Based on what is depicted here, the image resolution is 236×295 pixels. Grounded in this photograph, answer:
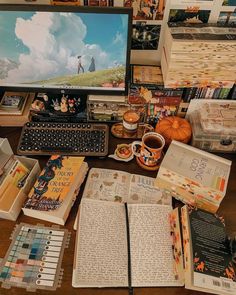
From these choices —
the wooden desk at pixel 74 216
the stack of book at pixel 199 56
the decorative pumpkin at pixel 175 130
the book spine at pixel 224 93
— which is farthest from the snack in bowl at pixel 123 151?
the book spine at pixel 224 93

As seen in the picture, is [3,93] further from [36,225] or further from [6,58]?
[36,225]

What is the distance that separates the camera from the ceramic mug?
943 millimetres

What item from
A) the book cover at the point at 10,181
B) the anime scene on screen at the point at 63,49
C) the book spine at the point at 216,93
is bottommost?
the book cover at the point at 10,181

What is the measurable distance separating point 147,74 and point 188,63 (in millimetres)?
182

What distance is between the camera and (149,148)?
0.93 m

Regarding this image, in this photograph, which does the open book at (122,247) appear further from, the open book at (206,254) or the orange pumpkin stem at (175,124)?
the orange pumpkin stem at (175,124)

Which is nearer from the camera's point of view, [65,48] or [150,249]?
[150,249]

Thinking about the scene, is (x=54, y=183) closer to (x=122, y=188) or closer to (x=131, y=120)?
(x=122, y=188)

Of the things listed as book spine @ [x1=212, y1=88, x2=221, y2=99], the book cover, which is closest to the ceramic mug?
book spine @ [x1=212, y1=88, x2=221, y2=99]

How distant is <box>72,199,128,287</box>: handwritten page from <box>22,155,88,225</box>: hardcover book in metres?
0.06

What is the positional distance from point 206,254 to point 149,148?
37 centimetres

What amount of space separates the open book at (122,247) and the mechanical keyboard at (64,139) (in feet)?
0.72

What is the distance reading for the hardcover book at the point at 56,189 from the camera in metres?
0.83

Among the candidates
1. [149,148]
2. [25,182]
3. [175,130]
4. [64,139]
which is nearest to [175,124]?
[175,130]
